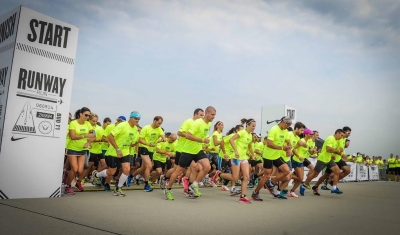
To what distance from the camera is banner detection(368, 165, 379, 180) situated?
27500 mm

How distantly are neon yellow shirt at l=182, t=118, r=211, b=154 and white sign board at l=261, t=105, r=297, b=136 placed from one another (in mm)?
7418

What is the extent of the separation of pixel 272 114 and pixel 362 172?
14508mm

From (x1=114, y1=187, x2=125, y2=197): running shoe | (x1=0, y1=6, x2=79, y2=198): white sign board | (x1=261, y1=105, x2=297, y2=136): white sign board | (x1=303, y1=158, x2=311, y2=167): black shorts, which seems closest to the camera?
(x1=0, y1=6, x2=79, y2=198): white sign board

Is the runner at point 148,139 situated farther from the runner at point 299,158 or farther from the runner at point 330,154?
the runner at point 330,154

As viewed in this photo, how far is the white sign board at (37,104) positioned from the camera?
7.08m

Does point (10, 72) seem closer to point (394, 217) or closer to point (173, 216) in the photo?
point (173, 216)

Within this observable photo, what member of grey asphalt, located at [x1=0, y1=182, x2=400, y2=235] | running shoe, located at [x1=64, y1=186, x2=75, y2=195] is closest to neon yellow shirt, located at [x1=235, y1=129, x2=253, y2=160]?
grey asphalt, located at [x1=0, y1=182, x2=400, y2=235]

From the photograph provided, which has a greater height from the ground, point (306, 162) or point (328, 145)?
point (328, 145)

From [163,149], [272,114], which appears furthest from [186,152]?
[272,114]

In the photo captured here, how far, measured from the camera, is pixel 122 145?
28.9 ft

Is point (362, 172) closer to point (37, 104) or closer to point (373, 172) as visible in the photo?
point (373, 172)

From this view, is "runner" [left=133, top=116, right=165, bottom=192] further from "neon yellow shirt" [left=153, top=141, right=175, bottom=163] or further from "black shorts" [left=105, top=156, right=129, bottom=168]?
"black shorts" [left=105, top=156, right=129, bottom=168]

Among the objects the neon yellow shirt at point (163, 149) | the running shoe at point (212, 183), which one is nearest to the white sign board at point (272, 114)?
the running shoe at point (212, 183)

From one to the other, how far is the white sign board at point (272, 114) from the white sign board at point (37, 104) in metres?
9.92
